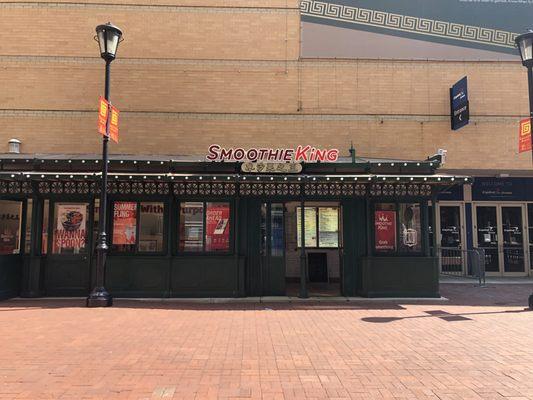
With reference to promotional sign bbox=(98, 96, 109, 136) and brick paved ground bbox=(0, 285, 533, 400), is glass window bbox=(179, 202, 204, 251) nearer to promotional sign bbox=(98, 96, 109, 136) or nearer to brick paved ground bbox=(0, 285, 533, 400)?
brick paved ground bbox=(0, 285, 533, 400)

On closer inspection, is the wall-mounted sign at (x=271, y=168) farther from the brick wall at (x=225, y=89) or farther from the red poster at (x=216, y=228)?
the brick wall at (x=225, y=89)

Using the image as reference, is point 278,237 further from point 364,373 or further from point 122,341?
point 364,373

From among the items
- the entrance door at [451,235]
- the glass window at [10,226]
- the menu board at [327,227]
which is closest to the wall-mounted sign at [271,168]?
the menu board at [327,227]

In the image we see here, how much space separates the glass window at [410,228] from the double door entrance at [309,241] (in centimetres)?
161

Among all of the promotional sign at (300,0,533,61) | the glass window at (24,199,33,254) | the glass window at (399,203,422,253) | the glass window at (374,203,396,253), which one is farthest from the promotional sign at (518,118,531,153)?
the glass window at (24,199,33,254)

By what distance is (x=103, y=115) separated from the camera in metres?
10.2

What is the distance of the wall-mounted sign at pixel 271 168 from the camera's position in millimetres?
11211

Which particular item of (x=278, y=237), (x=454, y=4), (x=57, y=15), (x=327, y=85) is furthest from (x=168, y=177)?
(x=454, y=4)

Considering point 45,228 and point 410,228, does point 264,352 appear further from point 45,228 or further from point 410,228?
point 45,228

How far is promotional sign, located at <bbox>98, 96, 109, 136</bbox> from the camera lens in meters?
10.1

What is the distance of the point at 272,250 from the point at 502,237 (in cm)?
994

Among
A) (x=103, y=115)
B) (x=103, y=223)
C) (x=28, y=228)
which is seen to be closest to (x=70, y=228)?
(x=28, y=228)

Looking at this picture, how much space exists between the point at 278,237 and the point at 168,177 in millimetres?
3124

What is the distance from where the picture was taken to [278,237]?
11.9 m
